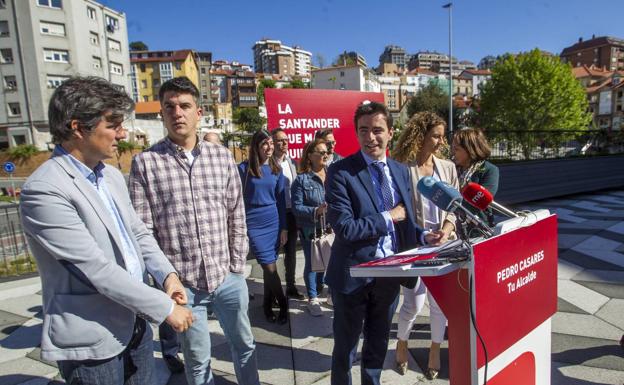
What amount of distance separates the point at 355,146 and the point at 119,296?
4.78 meters

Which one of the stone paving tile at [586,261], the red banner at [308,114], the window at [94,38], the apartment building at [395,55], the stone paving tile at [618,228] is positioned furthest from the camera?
the apartment building at [395,55]

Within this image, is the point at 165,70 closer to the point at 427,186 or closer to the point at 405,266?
the point at 427,186

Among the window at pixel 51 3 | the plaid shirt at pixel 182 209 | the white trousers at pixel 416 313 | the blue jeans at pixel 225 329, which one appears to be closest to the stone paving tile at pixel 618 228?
the white trousers at pixel 416 313

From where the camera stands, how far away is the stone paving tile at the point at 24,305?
4266 millimetres

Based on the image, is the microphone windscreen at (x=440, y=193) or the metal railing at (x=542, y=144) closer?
the microphone windscreen at (x=440, y=193)

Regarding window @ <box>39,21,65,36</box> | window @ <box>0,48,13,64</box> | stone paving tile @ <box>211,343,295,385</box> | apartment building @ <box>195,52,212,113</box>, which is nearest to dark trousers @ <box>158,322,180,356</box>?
stone paving tile @ <box>211,343,295,385</box>

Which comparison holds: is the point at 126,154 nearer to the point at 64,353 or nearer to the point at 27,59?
the point at 27,59

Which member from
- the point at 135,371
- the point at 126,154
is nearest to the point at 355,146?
the point at 135,371

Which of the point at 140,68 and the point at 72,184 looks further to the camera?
the point at 140,68

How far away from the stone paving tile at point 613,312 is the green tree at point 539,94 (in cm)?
3220

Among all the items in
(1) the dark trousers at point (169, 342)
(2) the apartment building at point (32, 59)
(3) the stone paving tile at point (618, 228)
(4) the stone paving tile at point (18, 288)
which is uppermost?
(2) the apartment building at point (32, 59)

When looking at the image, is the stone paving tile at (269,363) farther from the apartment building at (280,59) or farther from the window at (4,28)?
the apartment building at (280,59)

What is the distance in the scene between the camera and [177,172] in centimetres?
217

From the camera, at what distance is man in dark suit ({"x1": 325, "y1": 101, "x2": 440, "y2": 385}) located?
81.5 inches
